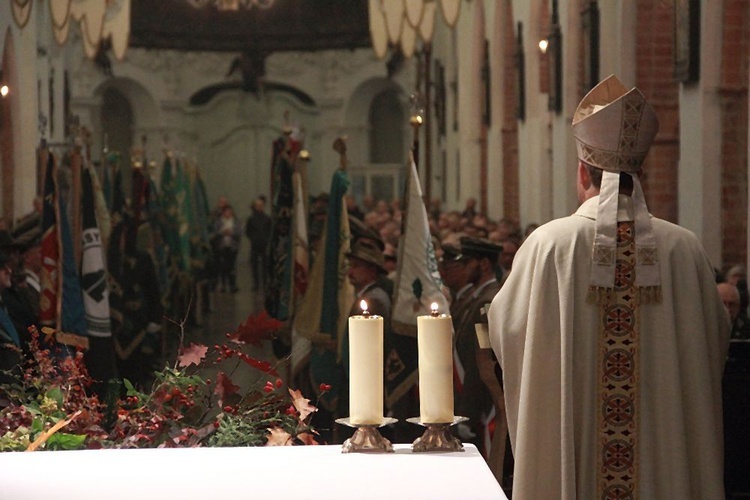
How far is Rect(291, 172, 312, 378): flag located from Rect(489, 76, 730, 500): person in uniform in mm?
3356

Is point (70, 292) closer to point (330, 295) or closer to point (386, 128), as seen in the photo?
point (330, 295)

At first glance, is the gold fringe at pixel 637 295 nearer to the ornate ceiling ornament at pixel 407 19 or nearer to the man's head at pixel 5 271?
the ornate ceiling ornament at pixel 407 19

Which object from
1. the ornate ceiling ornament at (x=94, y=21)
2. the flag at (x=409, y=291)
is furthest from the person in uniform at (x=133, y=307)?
the flag at (x=409, y=291)

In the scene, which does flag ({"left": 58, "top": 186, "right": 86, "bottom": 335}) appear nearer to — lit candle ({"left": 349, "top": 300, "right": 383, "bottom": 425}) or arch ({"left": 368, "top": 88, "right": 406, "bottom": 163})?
arch ({"left": 368, "top": 88, "right": 406, "bottom": 163})

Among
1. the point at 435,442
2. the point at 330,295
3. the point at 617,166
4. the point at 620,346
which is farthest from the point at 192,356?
the point at 330,295

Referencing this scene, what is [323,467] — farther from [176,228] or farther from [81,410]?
[176,228]

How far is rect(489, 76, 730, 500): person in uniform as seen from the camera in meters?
4.25

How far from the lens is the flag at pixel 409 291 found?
736 cm

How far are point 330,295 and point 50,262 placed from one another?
1.70 meters

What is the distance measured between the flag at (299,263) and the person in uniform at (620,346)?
3356mm

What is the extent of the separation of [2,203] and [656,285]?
4725 millimetres

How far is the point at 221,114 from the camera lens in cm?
765

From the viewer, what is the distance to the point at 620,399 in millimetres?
4277

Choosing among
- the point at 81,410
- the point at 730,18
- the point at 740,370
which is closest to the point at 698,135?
the point at 730,18
